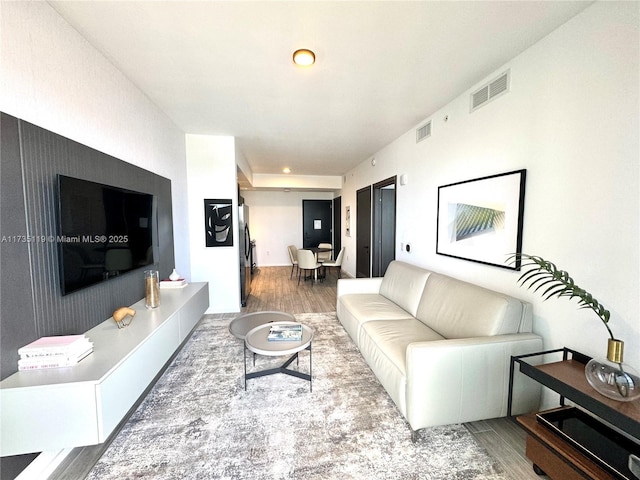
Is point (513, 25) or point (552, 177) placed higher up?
point (513, 25)

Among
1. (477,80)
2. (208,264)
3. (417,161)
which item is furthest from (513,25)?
(208,264)

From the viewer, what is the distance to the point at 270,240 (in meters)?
8.19

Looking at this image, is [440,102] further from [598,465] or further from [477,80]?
[598,465]

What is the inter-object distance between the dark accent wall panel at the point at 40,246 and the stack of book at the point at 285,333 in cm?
128

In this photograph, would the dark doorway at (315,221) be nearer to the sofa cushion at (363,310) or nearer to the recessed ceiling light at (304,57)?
the sofa cushion at (363,310)

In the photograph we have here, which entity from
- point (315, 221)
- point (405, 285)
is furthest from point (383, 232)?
point (315, 221)

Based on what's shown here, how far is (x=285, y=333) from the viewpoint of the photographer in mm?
2293

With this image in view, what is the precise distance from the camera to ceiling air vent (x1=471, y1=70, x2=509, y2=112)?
2.06 m

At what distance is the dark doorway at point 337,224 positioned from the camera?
7495mm

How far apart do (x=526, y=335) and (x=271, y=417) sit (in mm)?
1841

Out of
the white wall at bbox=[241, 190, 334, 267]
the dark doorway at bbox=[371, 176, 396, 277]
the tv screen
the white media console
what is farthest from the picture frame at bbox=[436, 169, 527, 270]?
the white wall at bbox=[241, 190, 334, 267]

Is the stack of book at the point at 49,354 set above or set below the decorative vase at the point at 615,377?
above

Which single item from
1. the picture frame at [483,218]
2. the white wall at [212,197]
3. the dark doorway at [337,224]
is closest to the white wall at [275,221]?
the dark doorway at [337,224]

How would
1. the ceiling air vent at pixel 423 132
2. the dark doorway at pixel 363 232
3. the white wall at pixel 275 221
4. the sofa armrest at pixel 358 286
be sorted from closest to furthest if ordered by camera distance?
the ceiling air vent at pixel 423 132, the sofa armrest at pixel 358 286, the dark doorway at pixel 363 232, the white wall at pixel 275 221
